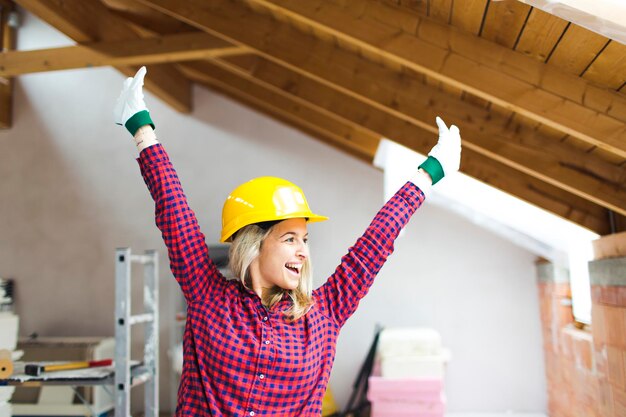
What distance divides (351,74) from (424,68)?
901 mm

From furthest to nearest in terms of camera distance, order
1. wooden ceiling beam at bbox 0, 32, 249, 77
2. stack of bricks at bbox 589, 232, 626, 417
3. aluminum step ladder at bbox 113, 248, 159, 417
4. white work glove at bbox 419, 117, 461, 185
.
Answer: wooden ceiling beam at bbox 0, 32, 249, 77, aluminum step ladder at bbox 113, 248, 159, 417, stack of bricks at bbox 589, 232, 626, 417, white work glove at bbox 419, 117, 461, 185

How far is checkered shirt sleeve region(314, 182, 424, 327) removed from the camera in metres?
1.59

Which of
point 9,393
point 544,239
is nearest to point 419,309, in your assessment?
point 544,239

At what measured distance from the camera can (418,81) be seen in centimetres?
331

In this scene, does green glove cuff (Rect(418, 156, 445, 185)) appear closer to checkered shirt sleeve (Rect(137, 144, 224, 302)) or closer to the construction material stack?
checkered shirt sleeve (Rect(137, 144, 224, 302))

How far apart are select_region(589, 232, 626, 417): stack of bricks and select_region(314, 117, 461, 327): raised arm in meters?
1.63

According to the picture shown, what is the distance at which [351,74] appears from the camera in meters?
3.41

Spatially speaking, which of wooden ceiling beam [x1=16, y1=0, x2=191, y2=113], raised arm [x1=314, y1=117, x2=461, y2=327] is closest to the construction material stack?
raised arm [x1=314, y1=117, x2=461, y2=327]

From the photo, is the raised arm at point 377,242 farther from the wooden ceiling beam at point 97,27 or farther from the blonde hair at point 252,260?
the wooden ceiling beam at point 97,27

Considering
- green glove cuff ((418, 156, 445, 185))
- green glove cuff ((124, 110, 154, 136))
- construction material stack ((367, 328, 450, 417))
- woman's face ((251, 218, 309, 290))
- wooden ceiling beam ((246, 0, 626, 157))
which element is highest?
wooden ceiling beam ((246, 0, 626, 157))

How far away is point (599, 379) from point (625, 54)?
6.91 ft

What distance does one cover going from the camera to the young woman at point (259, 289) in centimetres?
144

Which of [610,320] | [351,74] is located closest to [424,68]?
[351,74]

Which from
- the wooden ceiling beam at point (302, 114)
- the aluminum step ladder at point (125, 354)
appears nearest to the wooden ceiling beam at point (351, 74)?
the wooden ceiling beam at point (302, 114)
